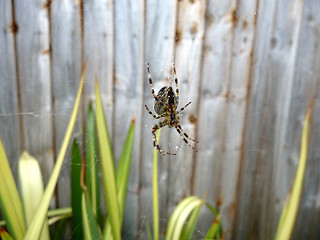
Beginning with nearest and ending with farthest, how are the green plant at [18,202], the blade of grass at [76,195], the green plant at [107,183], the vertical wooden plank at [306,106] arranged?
the green plant at [18,202]
the green plant at [107,183]
the blade of grass at [76,195]
the vertical wooden plank at [306,106]

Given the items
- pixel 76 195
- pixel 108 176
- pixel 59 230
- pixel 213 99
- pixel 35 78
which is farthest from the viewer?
pixel 213 99

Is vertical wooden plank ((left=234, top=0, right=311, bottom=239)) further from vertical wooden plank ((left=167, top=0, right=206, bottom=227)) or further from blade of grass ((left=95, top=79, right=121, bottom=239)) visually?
blade of grass ((left=95, top=79, right=121, bottom=239))

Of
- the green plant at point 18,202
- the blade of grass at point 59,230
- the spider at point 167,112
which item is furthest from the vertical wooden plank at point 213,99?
the green plant at point 18,202

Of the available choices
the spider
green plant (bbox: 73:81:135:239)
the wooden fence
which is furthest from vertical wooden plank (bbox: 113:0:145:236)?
green plant (bbox: 73:81:135:239)

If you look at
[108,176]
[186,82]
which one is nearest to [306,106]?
[186,82]

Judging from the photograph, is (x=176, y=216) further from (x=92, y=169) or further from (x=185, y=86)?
(x=185, y=86)

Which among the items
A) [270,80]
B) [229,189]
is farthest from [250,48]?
[229,189]

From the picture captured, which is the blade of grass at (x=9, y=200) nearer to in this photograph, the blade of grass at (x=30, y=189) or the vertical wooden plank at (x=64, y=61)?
the blade of grass at (x=30, y=189)
